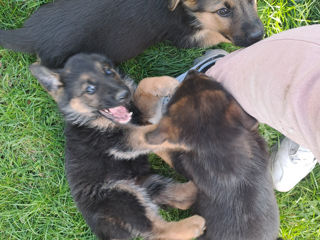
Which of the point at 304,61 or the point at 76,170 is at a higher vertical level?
the point at 304,61

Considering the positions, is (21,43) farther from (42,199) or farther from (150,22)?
(42,199)

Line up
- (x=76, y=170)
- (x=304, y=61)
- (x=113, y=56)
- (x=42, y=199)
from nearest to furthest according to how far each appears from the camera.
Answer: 1. (x=304, y=61)
2. (x=76, y=170)
3. (x=113, y=56)
4. (x=42, y=199)

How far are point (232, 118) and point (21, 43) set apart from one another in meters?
2.04

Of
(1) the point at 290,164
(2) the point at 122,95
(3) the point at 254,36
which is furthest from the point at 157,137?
(1) the point at 290,164

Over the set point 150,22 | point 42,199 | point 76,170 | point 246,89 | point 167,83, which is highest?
point 150,22

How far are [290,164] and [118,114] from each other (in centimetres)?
171

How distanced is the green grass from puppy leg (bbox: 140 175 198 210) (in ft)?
1.05

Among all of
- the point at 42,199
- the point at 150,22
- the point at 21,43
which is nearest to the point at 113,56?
the point at 150,22

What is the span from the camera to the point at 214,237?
272 cm

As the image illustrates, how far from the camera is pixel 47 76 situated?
9.41 ft

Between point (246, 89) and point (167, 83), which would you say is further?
point (167, 83)

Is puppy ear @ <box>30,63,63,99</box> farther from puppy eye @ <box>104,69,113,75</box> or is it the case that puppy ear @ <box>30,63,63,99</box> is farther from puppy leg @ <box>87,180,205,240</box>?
puppy leg @ <box>87,180,205,240</box>

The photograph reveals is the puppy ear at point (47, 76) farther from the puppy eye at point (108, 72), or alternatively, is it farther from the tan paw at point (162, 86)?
the tan paw at point (162, 86)

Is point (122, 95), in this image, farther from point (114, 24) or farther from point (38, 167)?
point (38, 167)
